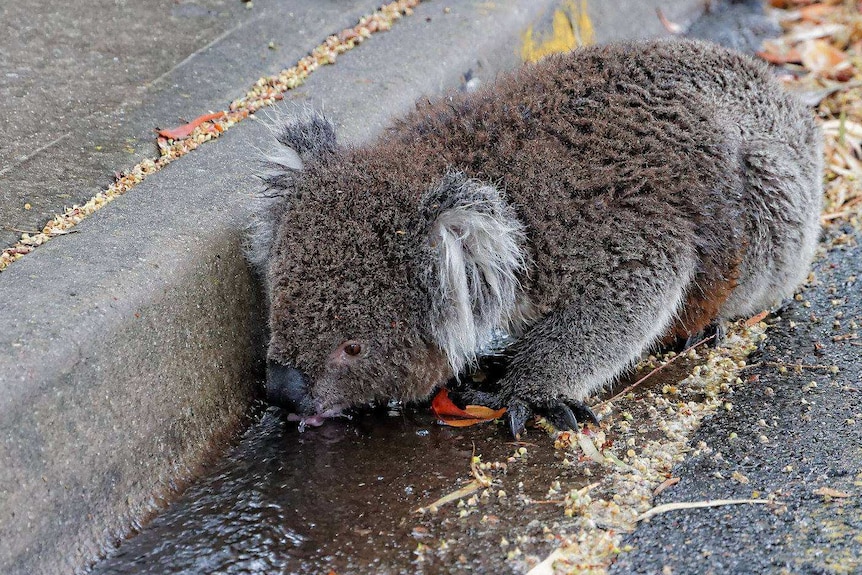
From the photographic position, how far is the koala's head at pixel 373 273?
2.74 m

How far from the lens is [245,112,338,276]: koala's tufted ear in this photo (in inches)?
115

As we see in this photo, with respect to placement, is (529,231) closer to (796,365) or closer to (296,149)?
(296,149)

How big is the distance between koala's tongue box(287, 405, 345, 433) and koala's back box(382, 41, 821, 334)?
2.39ft

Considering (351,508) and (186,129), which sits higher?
(186,129)

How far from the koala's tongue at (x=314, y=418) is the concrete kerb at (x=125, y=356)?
174 millimetres

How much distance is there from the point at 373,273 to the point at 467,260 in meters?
0.29

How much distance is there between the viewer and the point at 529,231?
2.93 metres

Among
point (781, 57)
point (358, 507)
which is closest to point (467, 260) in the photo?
point (358, 507)

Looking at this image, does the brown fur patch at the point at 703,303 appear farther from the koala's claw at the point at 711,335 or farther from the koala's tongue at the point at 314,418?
the koala's tongue at the point at 314,418

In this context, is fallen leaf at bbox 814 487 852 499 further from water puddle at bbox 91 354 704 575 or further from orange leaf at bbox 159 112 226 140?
orange leaf at bbox 159 112 226 140

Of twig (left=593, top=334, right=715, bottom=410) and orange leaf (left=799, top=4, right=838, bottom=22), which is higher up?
twig (left=593, top=334, right=715, bottom=410)

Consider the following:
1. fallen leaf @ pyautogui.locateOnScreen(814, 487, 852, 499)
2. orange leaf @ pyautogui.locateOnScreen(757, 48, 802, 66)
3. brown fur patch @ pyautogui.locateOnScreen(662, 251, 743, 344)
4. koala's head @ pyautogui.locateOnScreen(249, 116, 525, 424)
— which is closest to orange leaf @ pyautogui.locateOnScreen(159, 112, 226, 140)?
koala's head @ pyautogui.locateOnScreen(249, 116, 525, 424)

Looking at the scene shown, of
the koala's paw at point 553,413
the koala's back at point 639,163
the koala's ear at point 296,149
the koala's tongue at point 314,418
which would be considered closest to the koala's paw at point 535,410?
the koala's paw at point 553,413

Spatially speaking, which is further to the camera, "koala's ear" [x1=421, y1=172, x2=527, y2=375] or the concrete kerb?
"koala's ear" [x1=421, y1=172, x2=527, y2=375]
